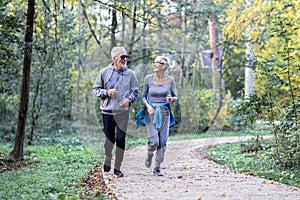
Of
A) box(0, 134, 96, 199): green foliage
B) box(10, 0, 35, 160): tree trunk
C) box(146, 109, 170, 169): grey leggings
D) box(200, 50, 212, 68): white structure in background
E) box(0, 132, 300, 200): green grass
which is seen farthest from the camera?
box(200, 50, 212, 68): white structure in background

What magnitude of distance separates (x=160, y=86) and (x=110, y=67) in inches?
35.6

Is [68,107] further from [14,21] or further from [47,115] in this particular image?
[14,21]

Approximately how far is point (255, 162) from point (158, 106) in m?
3.01

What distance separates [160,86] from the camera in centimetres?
759

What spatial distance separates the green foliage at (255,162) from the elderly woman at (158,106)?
177cm

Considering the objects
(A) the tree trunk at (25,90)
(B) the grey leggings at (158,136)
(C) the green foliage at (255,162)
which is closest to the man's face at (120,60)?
(B) the grey leggings at (158,136)

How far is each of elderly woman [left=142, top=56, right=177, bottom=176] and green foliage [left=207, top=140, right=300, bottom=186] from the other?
5.81 ft

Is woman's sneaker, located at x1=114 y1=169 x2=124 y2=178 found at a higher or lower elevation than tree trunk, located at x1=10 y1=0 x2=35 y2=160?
lower

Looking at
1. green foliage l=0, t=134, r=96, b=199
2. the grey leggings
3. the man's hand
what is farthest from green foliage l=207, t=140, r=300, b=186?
green foliage l=0, t=134, r=96, b=199

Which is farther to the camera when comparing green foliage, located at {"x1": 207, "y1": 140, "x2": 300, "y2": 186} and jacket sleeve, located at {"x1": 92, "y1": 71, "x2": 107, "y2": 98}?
green foliage, located at {"x1": 207, "y1": 140, "x2": 300, "y2": 186}

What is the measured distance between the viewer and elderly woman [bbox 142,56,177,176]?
748 centimetres

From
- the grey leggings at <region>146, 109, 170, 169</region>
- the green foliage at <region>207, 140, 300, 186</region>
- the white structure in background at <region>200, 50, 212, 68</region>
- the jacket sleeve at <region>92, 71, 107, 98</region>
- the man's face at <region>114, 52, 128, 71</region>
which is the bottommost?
the green foliage at <region>207, 140, 300, 186</region>

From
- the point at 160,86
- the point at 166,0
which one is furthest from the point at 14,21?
the point at 166,0

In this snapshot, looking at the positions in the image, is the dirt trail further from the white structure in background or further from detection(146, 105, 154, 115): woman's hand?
the white structure in background
